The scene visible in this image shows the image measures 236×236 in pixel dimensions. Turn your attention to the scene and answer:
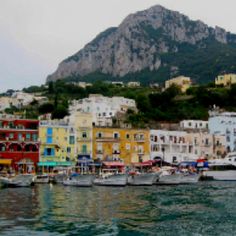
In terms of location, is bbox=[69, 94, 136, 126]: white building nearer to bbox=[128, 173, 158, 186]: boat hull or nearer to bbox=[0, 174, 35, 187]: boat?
bbox=[128, 173, 158, 186]: boat hull

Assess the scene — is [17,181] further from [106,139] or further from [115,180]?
[106,139]

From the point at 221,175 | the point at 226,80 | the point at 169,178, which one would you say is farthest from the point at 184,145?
the point at 226,80

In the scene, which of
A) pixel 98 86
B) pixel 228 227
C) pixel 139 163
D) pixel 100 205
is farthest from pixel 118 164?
pixel 98 86

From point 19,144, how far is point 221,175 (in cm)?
3136

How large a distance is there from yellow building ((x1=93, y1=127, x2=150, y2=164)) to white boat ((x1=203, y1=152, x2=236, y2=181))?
15.6 meters

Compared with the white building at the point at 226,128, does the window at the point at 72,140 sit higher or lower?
lower

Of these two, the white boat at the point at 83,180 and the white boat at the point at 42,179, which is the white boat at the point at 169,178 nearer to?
the white boat at the point at 83,180

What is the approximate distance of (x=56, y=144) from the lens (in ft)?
260

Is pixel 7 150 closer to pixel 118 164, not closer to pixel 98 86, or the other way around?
pixel 118 164

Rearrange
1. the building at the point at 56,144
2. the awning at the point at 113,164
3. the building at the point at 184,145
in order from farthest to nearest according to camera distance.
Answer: the building at the point at 184,145 < the awning at the point at 113,164 < the building at the point at 56,144

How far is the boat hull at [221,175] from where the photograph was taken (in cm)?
6881

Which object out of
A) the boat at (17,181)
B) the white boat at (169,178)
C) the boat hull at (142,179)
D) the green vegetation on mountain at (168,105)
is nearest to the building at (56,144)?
the boat at (17,181)

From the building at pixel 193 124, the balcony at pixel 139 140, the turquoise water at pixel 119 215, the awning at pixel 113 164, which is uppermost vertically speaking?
the building at pixel 193 124

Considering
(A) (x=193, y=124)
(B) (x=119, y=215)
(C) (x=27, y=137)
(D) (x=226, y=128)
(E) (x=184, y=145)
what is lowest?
(B) (x=119, y=215)
